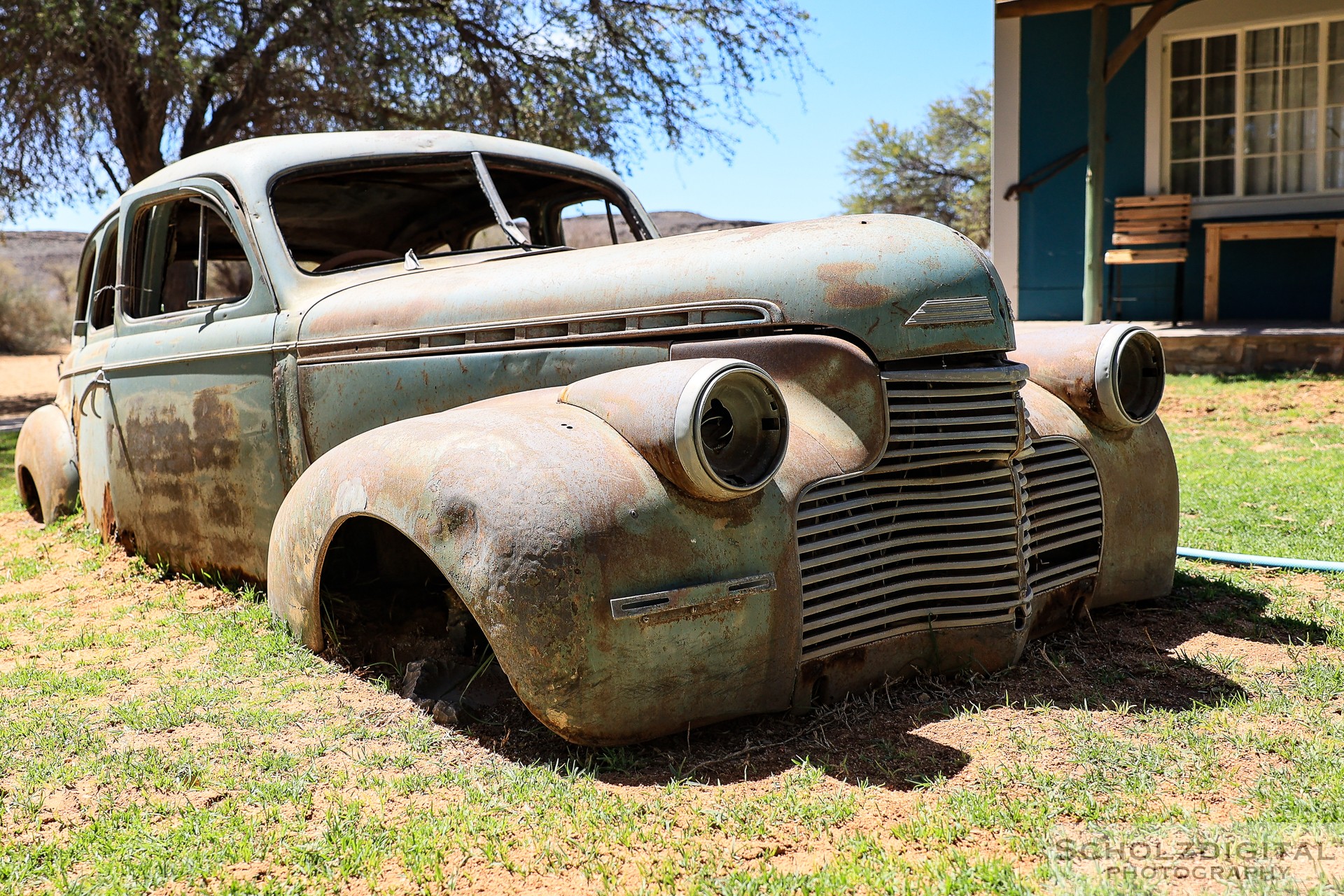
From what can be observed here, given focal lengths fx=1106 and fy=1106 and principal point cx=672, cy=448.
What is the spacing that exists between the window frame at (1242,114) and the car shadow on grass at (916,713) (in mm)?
8435

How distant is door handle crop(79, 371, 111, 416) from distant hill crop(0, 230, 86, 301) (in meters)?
24.4

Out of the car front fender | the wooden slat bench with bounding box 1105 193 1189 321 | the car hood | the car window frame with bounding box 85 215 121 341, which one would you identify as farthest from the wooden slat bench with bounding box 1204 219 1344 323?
the car window frame with bounding box 85 215 121 341

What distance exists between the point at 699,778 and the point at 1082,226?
10141 millimetres

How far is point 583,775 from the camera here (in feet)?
8.34

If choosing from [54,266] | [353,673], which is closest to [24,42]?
[353,673]

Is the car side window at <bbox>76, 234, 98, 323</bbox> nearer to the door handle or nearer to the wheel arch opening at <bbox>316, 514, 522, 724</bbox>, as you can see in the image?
the door handle

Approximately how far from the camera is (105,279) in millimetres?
5105

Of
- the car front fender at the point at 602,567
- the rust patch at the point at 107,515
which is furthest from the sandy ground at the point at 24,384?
the car front fender at the point at 602,567

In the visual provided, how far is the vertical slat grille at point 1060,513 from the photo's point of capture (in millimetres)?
3270

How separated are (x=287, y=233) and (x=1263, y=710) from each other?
3888 mm

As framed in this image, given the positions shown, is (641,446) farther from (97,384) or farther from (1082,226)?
(1082,226)

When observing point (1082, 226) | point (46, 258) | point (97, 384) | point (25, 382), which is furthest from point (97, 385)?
point (46, 258)

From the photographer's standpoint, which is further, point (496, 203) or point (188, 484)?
point (496, 203)

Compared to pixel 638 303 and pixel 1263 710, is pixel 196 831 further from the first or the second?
pixel 1263 710
